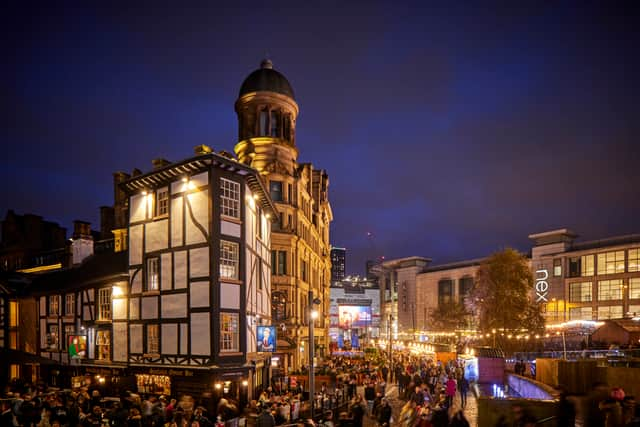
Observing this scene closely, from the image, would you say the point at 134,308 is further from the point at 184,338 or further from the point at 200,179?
the point at 200,179

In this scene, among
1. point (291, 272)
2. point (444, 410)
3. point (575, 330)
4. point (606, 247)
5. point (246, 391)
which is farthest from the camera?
point (606, 247)

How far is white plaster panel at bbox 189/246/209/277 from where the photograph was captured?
2523 centimetres

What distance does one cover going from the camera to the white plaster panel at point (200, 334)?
24.7 m

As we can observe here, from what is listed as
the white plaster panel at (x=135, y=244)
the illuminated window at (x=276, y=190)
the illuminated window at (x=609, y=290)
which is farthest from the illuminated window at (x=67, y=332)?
the illuminated window at (x=609, y=290)

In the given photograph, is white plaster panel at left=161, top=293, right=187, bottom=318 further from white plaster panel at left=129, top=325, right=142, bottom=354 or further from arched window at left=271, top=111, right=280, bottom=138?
arched window at left=271, top=111, right=280, bottom=138

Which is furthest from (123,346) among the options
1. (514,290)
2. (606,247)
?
(606,247)

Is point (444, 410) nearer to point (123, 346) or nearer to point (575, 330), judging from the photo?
point (123, 346)

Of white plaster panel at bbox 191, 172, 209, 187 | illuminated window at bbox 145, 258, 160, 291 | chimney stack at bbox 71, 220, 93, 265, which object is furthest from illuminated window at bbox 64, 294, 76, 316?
white plaster panel at bbox 191, 172, 209, 187

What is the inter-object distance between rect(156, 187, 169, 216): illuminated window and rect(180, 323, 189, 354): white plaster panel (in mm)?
6054

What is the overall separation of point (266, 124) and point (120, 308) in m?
19.7

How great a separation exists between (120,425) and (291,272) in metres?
24.8

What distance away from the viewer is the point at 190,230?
85.5 ft

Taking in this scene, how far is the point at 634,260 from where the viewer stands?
231ft

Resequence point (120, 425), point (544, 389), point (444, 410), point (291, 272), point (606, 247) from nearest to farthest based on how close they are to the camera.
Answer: point (444, 410) → point (120, 425) → point (544, 389) → point (291, 272) → point (606, 247)
